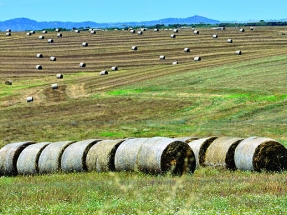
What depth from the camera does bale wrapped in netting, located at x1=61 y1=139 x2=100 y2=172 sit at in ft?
69.3

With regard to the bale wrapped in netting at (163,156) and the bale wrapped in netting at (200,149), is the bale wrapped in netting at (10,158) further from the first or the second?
the bale wrapped in netting at (200,149)

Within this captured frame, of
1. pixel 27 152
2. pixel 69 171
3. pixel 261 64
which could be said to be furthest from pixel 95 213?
pixel 261 64

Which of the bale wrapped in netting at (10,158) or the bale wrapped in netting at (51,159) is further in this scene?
the bale wrapped in netting at (10,158)

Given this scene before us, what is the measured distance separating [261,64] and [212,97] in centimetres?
1680

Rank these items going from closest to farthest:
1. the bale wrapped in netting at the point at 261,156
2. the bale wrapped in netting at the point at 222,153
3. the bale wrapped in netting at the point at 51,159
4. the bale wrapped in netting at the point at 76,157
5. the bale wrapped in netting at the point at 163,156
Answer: the bale wrapped in netting at the point at 163,156 → the bale wrapped in netting at the point at 261,156 → the bale wrapped in netting at the point at 222,153 → the bale wrapped in netting at the point at 76,157 → the bale wrapped in netting at the point at 51,159

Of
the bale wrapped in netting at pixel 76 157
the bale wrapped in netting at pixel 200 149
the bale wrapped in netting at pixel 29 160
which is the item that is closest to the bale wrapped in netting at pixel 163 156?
the bale wrapped in netting at pixel 200 149

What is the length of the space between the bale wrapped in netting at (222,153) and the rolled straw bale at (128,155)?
2829 mm

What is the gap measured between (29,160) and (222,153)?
6748 millimetres

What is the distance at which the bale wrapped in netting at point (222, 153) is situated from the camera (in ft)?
68.5

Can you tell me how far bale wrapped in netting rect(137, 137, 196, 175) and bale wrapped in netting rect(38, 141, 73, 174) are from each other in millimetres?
3846

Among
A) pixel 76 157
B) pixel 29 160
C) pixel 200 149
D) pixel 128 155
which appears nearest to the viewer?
pixel 128 155

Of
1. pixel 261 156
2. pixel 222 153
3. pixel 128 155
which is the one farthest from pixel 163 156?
pixel 261 156

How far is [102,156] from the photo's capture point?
2044 cm

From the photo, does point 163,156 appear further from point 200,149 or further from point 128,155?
point 200,149
